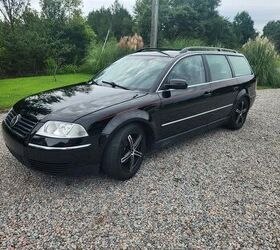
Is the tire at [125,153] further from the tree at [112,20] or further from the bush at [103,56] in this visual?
the tree at [112,20]

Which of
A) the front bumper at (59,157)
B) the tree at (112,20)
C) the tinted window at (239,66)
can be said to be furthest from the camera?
the tree at (112,20)

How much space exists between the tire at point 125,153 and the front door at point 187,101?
47cm

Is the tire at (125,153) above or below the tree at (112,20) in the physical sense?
below

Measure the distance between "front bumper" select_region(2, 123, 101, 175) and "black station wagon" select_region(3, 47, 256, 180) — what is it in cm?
1

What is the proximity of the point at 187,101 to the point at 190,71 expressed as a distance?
0.54 metres

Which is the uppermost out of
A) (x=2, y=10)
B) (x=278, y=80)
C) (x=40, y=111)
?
(x=2, y=10)

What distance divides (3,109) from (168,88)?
181 inches

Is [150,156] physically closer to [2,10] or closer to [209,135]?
[209,135]

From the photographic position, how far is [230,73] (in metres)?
5.73

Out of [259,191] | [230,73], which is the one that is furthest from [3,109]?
[259,191]

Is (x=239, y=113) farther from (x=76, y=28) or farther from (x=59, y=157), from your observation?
(x=76, y=28)

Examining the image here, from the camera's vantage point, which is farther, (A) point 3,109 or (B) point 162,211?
(A) point 3,109

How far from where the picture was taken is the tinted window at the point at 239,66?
592 centimetres

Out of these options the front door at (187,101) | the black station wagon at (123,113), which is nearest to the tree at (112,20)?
the black station wagon at (123,113)
